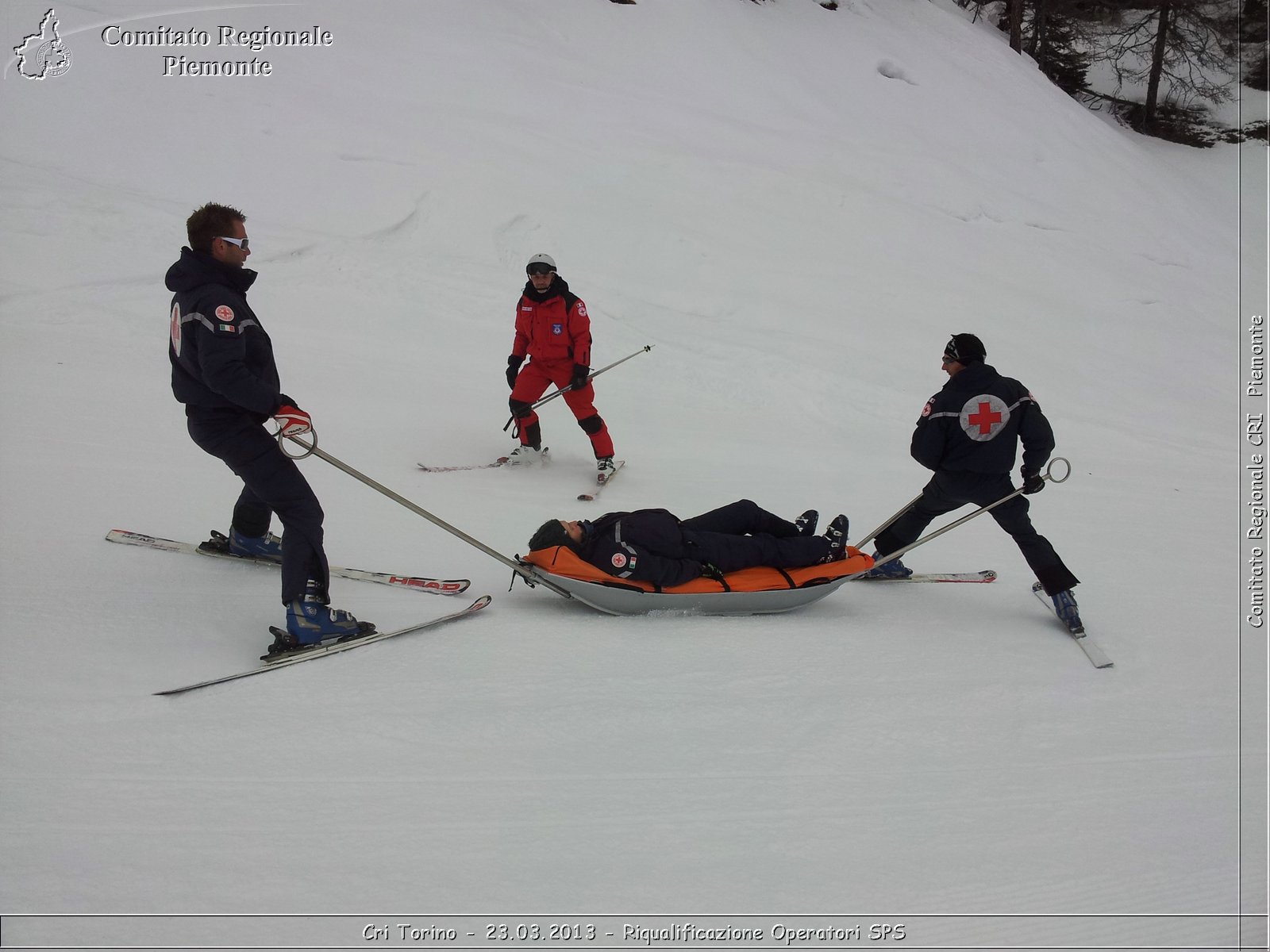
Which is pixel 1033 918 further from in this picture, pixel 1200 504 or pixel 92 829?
pixel 1200 504

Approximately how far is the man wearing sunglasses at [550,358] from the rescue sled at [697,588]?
2374mm

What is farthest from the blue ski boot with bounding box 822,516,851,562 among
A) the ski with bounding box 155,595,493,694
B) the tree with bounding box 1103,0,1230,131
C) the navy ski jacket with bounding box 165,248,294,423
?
the tree with bounding box 1103,0,1230,131

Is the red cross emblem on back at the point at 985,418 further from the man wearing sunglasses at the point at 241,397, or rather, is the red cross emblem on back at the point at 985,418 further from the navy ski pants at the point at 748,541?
the man wearing sunglasses at the point at 241,397

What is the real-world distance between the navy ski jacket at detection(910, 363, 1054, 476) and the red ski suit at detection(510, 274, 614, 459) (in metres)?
2.69

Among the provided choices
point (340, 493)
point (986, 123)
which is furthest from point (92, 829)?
point (986, 123)

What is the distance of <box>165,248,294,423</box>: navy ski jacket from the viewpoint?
10.5 feet

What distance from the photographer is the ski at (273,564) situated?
4133 mm

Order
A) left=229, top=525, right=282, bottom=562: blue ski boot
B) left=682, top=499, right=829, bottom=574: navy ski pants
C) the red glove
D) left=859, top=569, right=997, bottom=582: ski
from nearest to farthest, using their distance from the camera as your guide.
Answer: the red glove < left=682, top=499, right=829, bottom=574: navy ski pants < left=229, top=525, right=282, bottom=562: blue ski boot < left=859, top=569, right=997, bottom=582: ski

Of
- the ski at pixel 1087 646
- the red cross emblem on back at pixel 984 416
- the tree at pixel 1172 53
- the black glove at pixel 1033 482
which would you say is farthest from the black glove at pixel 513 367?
the tree at pixel 1172 53

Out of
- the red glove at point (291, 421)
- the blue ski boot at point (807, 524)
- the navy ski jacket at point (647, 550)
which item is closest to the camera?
the red glove at point (291, 421)

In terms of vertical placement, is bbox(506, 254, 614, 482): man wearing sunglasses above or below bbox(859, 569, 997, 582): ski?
above

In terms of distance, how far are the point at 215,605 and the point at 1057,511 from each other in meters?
5.54

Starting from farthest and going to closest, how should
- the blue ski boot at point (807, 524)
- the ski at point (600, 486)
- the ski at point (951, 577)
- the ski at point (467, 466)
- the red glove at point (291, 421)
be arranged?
the ski at point (467, 466) < the ski at point (600, 486) < the ski at point (951, 577) < the blue ski boot at point (807, 524) < the red glove at point (291, 421)

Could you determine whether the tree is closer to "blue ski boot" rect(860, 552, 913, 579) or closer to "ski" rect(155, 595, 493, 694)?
"blue ski boot" rect(860, 552, 913, 579)
